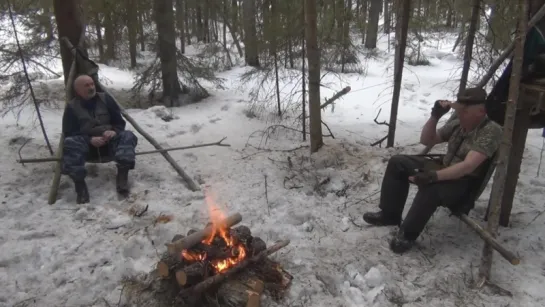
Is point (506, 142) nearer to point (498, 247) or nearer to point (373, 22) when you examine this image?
point (498, 247)

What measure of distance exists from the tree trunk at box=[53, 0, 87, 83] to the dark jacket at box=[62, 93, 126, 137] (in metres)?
0.91

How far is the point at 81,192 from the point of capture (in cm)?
479

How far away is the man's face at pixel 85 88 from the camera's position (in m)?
5.11

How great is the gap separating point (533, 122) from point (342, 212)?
2214 millimetres

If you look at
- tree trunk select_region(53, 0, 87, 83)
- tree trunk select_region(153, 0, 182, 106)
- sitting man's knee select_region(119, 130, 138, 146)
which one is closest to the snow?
sitting man's knee select_region(119, 130, 138, 146)

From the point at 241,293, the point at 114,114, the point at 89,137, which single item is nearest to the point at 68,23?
the point at 114,114

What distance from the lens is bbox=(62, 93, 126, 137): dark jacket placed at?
16.7ft

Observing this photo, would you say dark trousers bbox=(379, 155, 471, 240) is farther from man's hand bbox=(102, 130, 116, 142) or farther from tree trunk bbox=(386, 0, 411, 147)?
man's hand bbox=(102, 130, 116, 142)

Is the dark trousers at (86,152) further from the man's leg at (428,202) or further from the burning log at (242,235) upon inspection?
the man's leg at (428,202)

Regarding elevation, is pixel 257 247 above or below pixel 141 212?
above

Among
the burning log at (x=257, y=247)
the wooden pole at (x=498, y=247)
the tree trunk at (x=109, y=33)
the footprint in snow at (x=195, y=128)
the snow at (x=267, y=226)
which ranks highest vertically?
the tree trunk at (x=109, y=33)

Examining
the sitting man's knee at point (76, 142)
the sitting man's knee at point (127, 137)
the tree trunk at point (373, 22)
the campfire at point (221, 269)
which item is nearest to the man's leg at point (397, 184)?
the campfire at point (221, 269)

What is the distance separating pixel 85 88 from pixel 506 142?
495 centimetres

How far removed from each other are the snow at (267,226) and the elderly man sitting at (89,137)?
0.31 meters
